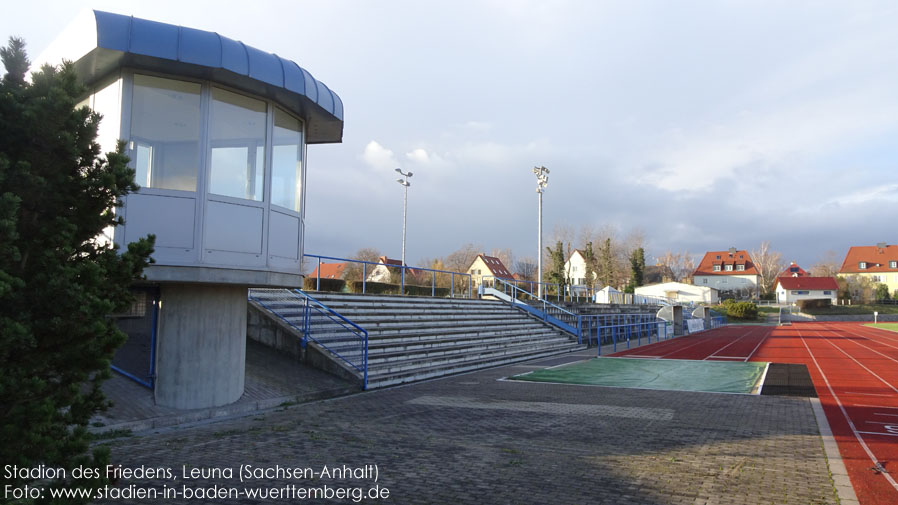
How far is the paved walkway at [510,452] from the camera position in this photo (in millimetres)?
5469

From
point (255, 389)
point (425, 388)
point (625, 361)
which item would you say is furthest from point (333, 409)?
point (625, 361)

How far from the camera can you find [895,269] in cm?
9694

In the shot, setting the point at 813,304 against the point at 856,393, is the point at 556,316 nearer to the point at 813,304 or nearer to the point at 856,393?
the point at 856,393

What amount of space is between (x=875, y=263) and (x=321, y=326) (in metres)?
116

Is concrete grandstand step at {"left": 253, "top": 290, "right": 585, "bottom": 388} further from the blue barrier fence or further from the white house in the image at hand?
the white house

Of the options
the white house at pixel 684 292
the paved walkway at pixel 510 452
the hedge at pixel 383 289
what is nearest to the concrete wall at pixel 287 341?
the paved walkway at pixel 510 452

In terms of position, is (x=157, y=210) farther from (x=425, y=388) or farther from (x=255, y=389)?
(x=425, y=388)

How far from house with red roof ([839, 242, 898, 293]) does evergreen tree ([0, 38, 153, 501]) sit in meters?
115

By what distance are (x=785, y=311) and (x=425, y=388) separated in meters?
72.4

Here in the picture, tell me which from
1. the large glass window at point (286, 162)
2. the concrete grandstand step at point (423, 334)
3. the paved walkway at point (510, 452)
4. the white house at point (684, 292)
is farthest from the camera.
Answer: the white house at point (684, 292)

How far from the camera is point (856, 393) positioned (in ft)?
41.0

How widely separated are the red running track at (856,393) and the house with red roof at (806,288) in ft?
219

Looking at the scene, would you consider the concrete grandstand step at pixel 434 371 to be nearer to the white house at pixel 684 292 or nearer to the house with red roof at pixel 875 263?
the white house at pixel 684 292

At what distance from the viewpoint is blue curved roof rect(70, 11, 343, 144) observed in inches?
307
